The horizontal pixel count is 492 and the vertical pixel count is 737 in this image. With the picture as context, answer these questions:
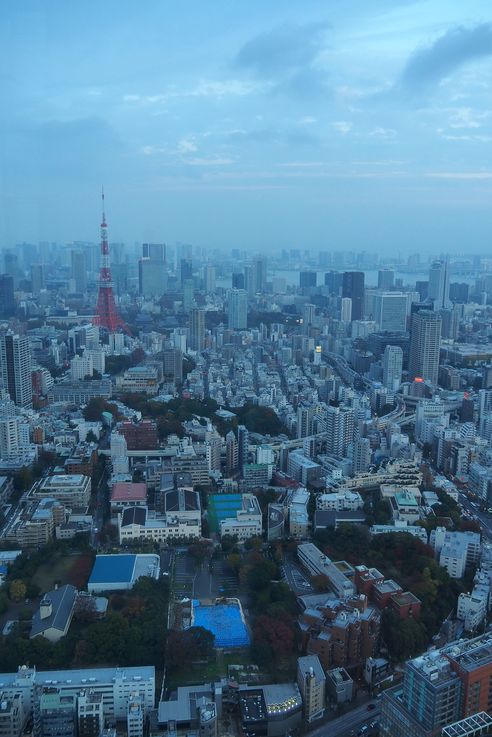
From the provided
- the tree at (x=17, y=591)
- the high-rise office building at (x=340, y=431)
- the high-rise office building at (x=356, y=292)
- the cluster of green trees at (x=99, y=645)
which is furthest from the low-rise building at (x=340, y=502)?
the high-rise office building at (x=356, y=292)

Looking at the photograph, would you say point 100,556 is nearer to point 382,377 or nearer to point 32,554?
point 32,554

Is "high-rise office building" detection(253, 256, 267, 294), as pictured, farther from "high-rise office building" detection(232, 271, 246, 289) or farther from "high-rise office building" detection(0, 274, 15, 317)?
"high-rise office building" detection(0, 274, 15, 317)

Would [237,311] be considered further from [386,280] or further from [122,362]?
[386,280]

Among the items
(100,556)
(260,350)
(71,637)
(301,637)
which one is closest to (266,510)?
(100,556)

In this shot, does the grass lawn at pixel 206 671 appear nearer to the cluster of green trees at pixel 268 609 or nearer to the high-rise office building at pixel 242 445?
the cluster of green trees at pixel 268 609

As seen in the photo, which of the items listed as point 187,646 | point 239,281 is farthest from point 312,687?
point 239,281

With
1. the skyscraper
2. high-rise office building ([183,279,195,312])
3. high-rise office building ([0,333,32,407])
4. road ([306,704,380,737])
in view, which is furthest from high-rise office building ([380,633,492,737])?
the skyscraper

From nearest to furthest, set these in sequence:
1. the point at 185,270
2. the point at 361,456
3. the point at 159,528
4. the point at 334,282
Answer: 1. the point at 159,528
2. the point at 361,456
3. the point at 334,282
4. the point at 185,270

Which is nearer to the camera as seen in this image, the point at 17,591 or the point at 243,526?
the point at 17,591
